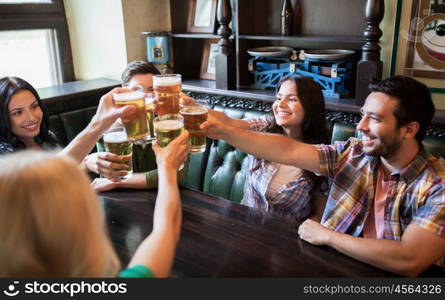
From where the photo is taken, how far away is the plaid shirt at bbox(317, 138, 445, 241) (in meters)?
1.34

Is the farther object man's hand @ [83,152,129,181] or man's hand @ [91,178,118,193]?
man's hand @ [91,178,118,193]

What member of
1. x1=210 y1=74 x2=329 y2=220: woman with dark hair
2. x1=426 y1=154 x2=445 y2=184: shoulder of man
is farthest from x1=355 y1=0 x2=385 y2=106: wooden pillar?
x1=426 y1=154 x2=445 y2=184: shoulder of man

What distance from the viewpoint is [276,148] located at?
170cm

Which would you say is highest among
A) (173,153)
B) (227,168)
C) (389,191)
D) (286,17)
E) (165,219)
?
(286,17)

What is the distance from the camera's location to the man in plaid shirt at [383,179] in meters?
1.29

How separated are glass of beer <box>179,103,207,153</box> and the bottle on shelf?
4.74 ft

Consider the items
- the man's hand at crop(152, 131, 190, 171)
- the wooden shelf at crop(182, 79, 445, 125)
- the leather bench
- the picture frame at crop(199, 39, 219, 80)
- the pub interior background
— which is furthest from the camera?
the picture frame at crop(199, 39, 219, 80)

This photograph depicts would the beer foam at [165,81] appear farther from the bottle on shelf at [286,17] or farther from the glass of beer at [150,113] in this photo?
the bottle on shelf at [286,17]

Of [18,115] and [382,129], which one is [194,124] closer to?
[382,129]

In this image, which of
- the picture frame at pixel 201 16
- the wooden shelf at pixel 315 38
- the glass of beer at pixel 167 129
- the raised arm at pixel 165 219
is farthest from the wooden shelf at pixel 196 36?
the raised arm at pixel 165 219

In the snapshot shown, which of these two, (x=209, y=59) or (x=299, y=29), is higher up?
(x=299, y=29)

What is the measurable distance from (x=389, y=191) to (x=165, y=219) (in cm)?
88

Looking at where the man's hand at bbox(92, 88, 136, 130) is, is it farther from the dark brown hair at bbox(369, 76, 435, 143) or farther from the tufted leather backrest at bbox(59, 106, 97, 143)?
the tufted leather backrest at bbox(59, 106, 97, 143)

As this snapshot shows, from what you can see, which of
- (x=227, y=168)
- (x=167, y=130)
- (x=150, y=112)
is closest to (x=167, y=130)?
(x=167, y=130)
